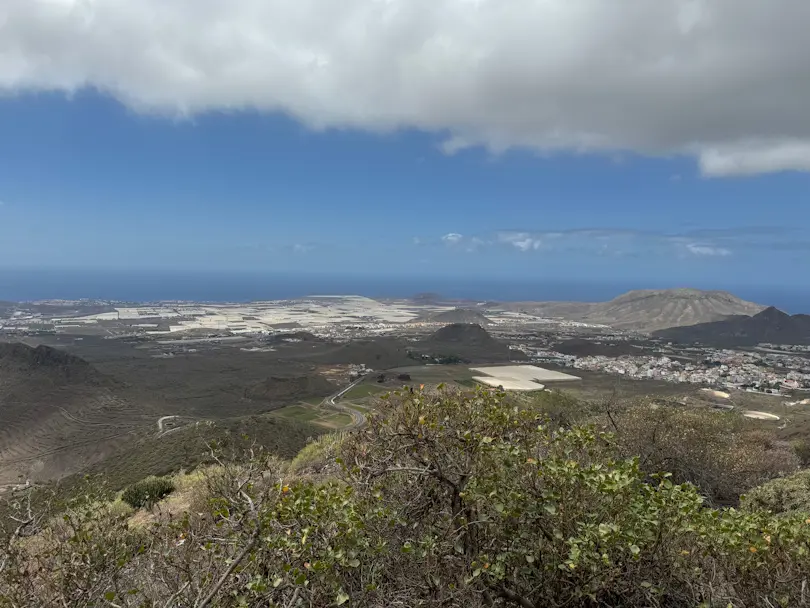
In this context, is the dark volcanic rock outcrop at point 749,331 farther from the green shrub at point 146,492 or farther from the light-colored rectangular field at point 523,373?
the green shrub at point 146,492

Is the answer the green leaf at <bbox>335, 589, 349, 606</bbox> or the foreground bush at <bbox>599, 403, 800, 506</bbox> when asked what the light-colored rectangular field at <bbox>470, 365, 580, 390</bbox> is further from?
the green leaf at <bbox>335, 589, 349, 606</bbox>

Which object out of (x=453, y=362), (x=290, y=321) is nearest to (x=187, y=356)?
(x=453, y=362)

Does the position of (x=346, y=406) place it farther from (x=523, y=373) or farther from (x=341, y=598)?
(x=341, y=598)

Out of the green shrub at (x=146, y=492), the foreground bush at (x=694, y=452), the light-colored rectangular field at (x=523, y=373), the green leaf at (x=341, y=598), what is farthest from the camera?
the light-colored rectangular field at (x=523, y=373)

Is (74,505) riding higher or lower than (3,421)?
higher

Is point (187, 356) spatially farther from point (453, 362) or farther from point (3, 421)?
point (453, 362)

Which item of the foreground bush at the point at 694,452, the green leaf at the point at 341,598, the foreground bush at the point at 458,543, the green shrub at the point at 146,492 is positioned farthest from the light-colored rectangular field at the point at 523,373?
the green leaf at the point at 341,598
